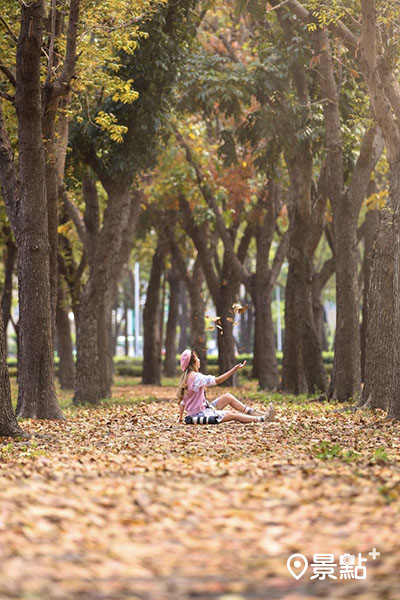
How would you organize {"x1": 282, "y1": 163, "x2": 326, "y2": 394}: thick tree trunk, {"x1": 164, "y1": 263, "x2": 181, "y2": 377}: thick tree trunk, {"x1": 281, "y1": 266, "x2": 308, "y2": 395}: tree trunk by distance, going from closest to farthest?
{"x1": 282, "y1": 163, "x2": 326, "y2": 394}: thick tree trunk < {"x1": 281, "y1": 266, "x2": 308, "y2": 395}: tree trunk < {"x1": 164, "y1": 263, "x2": 181, "y2": 377}: thick tree trunk

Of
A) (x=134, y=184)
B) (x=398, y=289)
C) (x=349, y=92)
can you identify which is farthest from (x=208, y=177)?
(x=398, y=289)

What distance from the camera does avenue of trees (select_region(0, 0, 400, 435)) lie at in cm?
1680

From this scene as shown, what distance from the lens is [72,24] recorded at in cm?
1608

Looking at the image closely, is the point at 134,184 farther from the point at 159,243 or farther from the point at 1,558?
the point at 1,558

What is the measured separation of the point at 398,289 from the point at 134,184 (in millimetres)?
11421

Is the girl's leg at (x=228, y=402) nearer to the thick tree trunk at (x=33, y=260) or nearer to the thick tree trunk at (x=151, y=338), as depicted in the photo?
the thick tree trunk at (x=33, y=260)

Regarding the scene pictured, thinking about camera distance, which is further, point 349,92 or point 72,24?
point 349,92

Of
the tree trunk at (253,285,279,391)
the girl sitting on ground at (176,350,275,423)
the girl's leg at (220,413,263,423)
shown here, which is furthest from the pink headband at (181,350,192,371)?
the tree trunk at (253,285,279,391)

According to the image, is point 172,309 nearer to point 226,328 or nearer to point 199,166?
point 226,328

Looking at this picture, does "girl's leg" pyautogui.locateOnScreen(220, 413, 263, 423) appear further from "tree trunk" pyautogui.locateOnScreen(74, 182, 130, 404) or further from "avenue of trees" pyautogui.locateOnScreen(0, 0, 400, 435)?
"tree trunk" pyautogui.locateOnScreen(74, 182, 130, 404)

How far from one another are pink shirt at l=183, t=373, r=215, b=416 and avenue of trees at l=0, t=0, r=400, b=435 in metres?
2.40


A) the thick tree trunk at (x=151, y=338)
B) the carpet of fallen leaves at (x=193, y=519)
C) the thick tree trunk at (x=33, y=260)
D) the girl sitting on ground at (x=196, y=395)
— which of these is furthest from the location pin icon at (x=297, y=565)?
the thick tree trunk at (x=151, y=338)

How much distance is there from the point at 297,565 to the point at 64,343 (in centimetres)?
2932

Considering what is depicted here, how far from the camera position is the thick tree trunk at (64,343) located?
1369 inches
